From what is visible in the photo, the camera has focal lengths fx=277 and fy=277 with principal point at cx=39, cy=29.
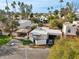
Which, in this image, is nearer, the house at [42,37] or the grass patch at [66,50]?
the grass patch at [66,50]

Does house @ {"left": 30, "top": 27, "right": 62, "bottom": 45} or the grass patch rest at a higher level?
the grass patch

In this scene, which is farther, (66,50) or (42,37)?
(42,37)

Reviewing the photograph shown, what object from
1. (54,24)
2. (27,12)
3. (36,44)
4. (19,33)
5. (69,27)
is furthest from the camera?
(27,12)

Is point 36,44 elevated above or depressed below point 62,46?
below

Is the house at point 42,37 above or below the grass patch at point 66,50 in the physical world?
below

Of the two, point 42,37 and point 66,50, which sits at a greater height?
point 66,50

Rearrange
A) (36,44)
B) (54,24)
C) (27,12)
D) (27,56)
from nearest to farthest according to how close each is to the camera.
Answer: (27,56)
(36,44)
(54,24)
(27,12)

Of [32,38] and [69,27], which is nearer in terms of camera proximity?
[32,38]

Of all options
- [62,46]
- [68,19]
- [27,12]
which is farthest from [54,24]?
[27,12]

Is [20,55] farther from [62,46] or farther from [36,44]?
[62,46]

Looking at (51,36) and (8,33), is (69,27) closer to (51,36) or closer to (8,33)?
(51,36)

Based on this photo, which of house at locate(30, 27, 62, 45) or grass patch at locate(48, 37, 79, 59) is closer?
grass patch at locate(48, 37, 79, 59)
